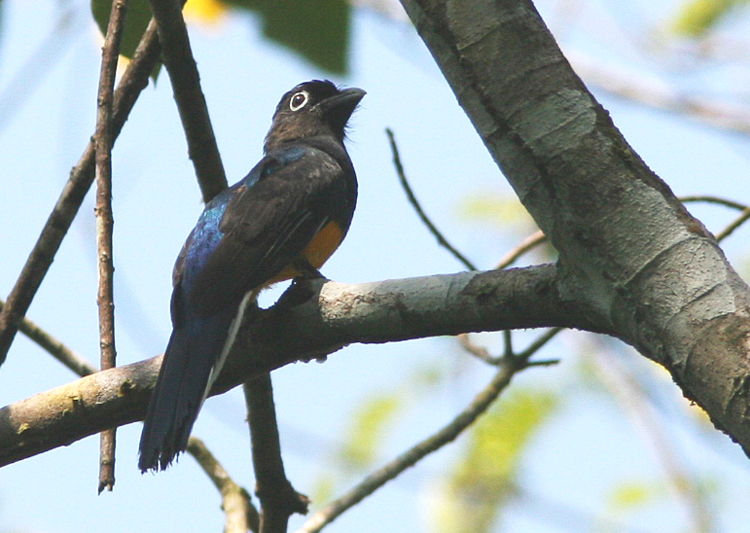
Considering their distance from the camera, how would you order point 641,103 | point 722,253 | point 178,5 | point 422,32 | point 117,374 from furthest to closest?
1. point 641,103
2. point 178,5
3. point 117,374
4. point 422,32
5. point 722,253

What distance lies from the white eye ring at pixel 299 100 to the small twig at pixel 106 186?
330cm

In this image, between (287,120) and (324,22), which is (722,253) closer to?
(324,22)

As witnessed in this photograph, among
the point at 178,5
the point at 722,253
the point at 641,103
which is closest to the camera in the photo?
the point at 722,253

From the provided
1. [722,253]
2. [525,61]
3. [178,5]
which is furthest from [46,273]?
[722,253]

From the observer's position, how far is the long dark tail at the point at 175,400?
3148 millimetres

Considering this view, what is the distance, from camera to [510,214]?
861 centimetres

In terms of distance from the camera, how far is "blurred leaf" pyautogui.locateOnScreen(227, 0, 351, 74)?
3059 mm

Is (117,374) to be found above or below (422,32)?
below

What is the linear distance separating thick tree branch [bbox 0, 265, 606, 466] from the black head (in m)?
3.46

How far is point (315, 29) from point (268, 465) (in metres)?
1.87

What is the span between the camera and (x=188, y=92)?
3.75m

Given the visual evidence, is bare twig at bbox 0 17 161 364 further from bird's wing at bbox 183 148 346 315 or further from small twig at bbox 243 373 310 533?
small twig at bbox 243 373 310 533

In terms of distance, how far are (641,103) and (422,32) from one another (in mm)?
5922

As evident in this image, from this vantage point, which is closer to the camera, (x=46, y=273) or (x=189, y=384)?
(x=189, y=384)
